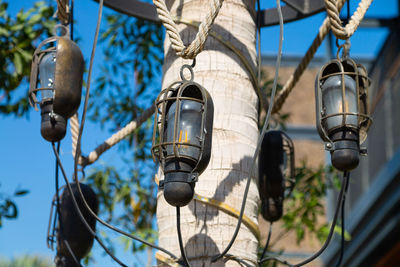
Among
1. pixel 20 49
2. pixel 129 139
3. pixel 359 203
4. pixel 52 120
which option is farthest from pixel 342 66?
pixel 359 203

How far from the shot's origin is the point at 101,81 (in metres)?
5.41

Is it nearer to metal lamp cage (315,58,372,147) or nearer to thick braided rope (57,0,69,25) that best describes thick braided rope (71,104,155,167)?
thick braided rope (57,0,69,25)

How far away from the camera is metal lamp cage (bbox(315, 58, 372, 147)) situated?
6.79 feet

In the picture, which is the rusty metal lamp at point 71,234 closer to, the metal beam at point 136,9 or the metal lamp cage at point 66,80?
the metal lamp cage at point 66,80

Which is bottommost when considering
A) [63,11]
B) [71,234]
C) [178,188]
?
[178,188]

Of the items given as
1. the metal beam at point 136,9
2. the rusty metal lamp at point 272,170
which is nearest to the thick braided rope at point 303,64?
the rusty metal lamp at point 272,170

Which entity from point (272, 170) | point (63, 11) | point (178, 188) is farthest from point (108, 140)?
point (178, 188)

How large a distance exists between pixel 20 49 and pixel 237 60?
2270 millimetres

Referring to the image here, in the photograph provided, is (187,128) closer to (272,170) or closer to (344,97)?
(344,97)

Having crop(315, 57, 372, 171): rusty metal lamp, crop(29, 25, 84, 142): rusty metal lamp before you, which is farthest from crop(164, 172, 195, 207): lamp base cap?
crop(29, 25, 84, 142): rusty metal lamp

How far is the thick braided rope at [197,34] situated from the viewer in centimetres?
197

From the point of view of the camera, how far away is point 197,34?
200 centimetres

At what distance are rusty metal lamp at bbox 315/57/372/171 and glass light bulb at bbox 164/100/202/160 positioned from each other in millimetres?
436

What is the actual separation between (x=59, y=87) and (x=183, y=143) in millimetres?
610
